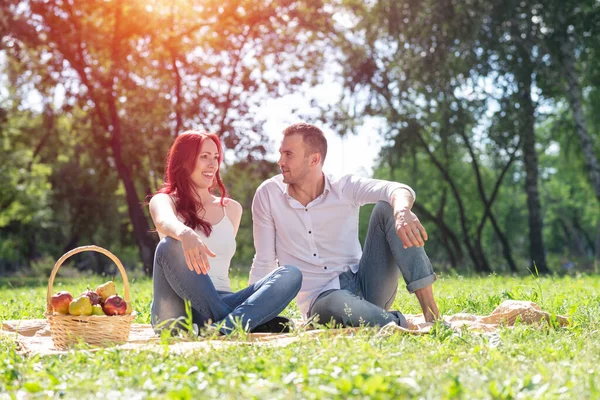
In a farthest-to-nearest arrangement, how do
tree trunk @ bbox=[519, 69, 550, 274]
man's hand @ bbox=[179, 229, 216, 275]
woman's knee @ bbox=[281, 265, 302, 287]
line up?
tree trunk @ bbox=[519, 69, 550, 274] < woman's knee @ bbox=[281, 265, 302, 287] < man's hand @ bbox=[179, 229, 216, 275]

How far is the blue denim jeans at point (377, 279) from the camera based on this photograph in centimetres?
563

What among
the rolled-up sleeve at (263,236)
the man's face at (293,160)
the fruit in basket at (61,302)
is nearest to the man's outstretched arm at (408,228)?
the man's face at (293,160)

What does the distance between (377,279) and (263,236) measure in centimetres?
103

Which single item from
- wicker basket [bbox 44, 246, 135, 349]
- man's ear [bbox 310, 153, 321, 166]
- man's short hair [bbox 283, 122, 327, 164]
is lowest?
wicker basket [bbox 44, 246, 135, 349]

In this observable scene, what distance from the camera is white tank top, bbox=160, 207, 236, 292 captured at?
19.4 ft

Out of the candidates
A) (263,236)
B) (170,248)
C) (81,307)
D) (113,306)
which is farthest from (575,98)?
(81,307)

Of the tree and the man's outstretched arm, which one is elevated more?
the tree

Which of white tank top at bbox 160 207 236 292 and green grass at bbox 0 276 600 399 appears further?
white tank top at bbox 160 207 236 292

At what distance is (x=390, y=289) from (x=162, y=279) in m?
1.89

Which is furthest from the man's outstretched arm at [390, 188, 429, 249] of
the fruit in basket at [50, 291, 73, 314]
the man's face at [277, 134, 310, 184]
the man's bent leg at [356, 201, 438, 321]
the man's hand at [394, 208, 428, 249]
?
the fruit in basket at [50, 291, 73, 314]

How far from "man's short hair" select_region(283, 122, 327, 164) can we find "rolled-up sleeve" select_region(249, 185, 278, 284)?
20.9 inches

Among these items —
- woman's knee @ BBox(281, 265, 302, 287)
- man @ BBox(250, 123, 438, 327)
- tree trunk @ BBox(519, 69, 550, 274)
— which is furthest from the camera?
tree trunk @ BBox(519, 69, 550, 274)

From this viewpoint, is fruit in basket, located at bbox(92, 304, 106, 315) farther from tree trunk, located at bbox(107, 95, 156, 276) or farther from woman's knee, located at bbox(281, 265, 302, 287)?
tree trunk, located at bbox(107, 95, 156, 276)

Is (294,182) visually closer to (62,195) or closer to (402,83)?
(402,83)
